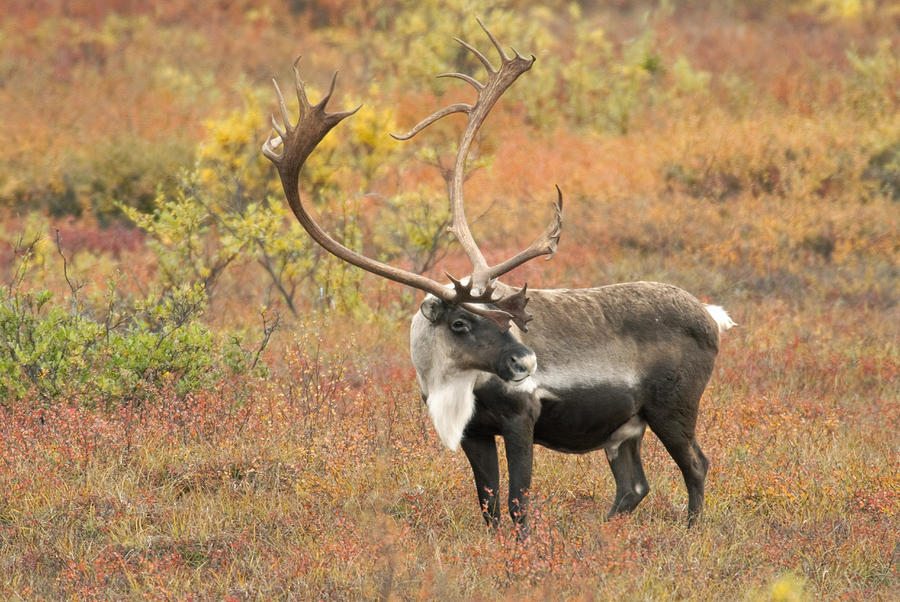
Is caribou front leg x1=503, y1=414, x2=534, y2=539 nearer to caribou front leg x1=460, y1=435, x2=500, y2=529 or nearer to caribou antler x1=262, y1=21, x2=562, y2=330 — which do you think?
caribou front leg x1=460, y1=435, x2=500, y2=529

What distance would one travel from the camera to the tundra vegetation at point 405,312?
200 inches

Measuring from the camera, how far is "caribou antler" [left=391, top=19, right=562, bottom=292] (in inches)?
201

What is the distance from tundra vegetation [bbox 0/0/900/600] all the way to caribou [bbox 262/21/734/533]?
387 millimetres

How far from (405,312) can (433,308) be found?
4.75 m

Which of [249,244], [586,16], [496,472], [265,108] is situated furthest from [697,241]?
[586,16]

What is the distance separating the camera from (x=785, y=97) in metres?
18.7

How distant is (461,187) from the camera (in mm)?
5656

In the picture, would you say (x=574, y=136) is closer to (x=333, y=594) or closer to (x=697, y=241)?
(x=697, y=241)

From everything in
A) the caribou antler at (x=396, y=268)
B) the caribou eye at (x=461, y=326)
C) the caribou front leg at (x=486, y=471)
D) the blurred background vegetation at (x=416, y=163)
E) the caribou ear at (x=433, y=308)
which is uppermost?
the caribou antler at (x=396, y=268)

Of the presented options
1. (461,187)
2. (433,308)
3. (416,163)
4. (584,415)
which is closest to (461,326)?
(433,308)

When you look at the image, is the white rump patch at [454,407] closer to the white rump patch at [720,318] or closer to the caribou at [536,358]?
the caribou at [536,358]

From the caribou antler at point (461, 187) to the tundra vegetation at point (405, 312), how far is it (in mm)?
1098

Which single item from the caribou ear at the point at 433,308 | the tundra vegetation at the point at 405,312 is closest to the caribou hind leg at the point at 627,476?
the tundra vegetation at the point at 405,312

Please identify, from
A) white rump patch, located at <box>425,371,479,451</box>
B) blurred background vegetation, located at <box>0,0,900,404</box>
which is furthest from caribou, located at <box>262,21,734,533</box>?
blurred background vegetation, located at <box>0,0,900,404</box>
